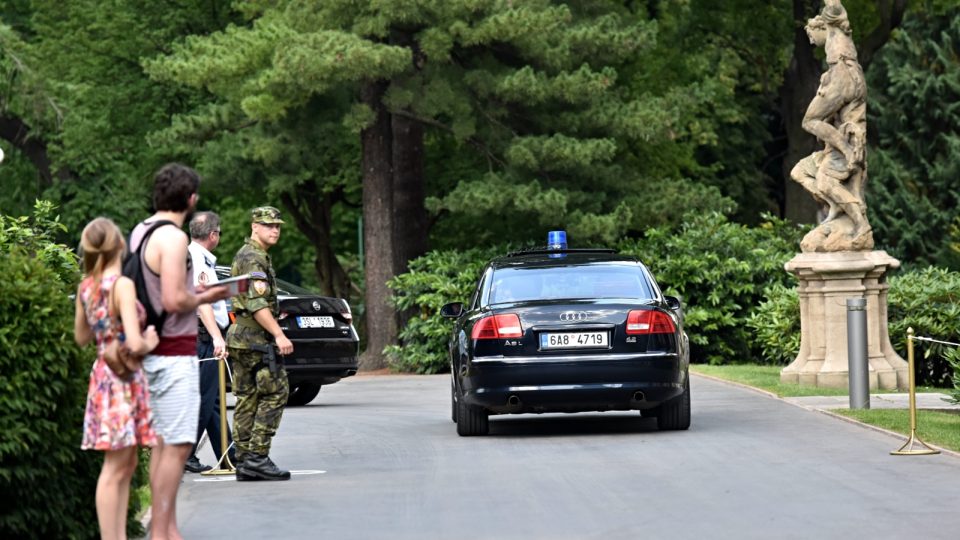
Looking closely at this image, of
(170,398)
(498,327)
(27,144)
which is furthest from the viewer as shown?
(27,144)

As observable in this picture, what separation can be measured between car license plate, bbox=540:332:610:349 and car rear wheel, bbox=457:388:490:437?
884 mm

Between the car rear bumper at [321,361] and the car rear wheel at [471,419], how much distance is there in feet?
16.8

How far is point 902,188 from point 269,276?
29393mm

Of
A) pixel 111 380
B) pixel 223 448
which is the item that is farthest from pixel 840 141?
pixel 111 380

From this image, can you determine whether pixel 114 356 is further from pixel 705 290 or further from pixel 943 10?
pixel 943 10

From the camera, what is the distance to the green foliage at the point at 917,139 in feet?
131

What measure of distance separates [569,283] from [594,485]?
4.52m

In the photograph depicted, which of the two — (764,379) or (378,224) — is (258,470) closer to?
(764,379)

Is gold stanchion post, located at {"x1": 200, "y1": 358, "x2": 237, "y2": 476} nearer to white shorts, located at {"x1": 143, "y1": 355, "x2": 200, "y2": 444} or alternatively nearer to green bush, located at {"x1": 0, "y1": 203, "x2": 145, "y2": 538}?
green bush, located at {"x1": 0, "y1": 203, "x2": 145, "y2": 538}

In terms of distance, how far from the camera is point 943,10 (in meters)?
42.4

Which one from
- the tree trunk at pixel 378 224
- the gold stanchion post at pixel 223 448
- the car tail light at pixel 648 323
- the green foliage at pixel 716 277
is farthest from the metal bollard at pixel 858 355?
the tree trunk at pixel 378 224

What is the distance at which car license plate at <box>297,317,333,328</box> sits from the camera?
833 inches

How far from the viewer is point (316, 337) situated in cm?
2125

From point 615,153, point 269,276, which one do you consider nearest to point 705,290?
point 615,153
